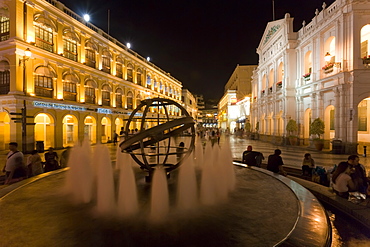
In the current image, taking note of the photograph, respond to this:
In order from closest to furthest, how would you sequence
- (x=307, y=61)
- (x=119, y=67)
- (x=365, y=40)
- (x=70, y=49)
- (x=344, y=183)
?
(x=344, y=183)
(x=365, y=40)
(x=307, y=61)
(x=70, y=49)
(x=119, y=67)

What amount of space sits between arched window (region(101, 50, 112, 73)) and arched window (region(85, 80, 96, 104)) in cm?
333

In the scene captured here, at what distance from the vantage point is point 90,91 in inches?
1050

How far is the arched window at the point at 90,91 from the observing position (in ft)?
84.7

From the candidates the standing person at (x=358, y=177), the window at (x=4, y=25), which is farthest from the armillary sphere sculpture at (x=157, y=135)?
the window at (x=4, y=25)

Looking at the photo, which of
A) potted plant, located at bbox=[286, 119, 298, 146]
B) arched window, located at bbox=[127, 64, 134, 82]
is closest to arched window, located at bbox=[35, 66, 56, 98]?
arched window, located at bbox=[127, 64, 134, 82]

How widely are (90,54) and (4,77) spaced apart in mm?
10396

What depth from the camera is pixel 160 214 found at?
4477 millimetres

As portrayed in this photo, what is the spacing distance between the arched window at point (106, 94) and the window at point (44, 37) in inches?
354

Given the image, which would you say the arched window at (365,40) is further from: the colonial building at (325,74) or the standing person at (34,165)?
the standing person at (34,165)

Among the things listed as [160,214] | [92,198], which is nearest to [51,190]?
[92,198]

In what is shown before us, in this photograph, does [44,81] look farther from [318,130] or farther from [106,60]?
[318,130]

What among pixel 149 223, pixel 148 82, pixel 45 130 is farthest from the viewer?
pixel 148 82

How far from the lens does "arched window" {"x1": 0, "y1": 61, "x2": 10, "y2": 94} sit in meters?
18.1

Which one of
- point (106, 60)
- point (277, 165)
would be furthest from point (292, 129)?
point (106, 60)
